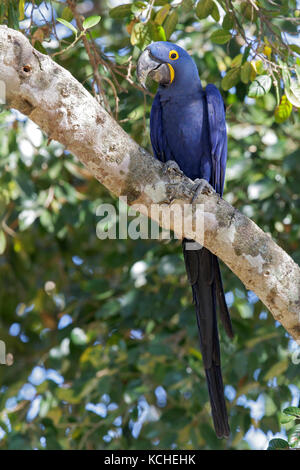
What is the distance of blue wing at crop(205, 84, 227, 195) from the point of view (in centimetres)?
270

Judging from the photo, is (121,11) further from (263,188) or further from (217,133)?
(263,188)

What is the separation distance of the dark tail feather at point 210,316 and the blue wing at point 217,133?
42cm

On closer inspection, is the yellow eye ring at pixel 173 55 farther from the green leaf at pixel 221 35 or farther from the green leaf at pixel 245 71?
the green leaf at pixel 245 71

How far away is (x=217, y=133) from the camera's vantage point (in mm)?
2732

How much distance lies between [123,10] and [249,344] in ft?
5.50

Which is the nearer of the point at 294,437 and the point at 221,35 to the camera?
the point at 294,437

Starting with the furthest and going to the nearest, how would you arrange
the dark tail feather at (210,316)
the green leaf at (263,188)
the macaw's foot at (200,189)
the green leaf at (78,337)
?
the green leaf at (78,337)
the green leaf at (263,188)
the dark tail feather at (210,316)
the macaw's foot at (200,189)

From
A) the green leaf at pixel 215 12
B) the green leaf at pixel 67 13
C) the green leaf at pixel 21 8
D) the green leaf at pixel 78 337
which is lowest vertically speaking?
the green leaf at pixel 78 337

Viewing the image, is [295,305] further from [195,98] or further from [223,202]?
[195,98]

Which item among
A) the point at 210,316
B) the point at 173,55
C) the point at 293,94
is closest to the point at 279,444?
the point at 210,316

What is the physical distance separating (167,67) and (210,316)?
116cm

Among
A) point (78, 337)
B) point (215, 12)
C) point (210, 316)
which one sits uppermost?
point (215, 12)

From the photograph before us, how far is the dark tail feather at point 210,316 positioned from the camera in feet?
7.59

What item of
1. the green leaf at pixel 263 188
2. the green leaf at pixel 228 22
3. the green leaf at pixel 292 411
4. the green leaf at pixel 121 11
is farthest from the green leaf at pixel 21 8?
the green leaf at pixel 292 411
